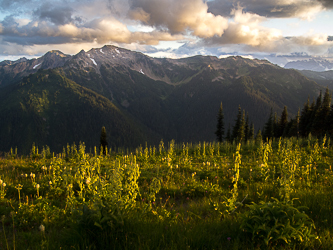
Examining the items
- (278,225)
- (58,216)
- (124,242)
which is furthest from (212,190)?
(58,216)

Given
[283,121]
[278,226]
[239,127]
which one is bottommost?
[239,127]

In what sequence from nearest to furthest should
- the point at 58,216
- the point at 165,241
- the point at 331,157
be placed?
1. the point at 165,241
2. the point at 58,216
3. the point at 331,157

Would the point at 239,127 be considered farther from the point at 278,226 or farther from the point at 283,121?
the point at 278,226

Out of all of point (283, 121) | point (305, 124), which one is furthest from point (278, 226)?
point (283, 121)

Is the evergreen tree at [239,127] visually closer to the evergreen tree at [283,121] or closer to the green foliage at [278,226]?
the evergreen tree at [283,121]

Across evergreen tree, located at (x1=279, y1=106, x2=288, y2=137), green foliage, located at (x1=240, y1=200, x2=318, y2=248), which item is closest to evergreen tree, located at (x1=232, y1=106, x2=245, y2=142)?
evergreen tree, located at (x1=279, y1=106, x2=288, y2=137)

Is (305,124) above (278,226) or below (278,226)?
below

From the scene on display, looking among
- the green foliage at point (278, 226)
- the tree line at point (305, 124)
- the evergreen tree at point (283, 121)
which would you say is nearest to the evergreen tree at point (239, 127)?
the tree line at point (305, 124)

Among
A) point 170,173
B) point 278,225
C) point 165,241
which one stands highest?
point 278,225

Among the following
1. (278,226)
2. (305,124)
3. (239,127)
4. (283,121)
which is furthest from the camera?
(283,121)

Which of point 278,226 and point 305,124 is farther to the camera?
point 305,124

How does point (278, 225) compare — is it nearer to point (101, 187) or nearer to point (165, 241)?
point (165, 241)

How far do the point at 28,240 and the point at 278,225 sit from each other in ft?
14.3

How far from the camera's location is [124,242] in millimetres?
3135
